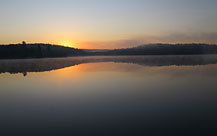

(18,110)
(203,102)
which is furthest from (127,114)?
(18,110)

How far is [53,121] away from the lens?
6.92 meters

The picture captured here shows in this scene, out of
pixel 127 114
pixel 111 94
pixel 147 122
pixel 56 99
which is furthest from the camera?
pixel 111 94

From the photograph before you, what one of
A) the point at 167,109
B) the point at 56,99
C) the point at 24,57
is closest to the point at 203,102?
the point at 167,109

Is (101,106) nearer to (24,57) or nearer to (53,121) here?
(53,121)

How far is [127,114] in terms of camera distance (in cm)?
752

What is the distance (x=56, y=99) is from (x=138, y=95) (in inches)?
213

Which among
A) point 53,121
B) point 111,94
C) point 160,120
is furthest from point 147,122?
point 111,94

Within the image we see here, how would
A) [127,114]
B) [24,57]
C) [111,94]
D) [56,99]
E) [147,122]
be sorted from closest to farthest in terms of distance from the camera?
1. [147,122]
2. [127,114]
3. [56,99]
4. [111,94]
5. [24,57]

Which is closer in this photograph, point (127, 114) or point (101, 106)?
point (127, 114)

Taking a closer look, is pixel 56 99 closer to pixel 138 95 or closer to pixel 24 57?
pixel 138 95

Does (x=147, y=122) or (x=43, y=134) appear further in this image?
(x=147, y=122)

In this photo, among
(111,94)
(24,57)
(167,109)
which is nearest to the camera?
(167,109)

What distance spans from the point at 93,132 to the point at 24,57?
352 ft

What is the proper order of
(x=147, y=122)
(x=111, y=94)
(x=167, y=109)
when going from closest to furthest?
(x=147, y=122) < (x=167, y=109) < (x=111, y=94)
